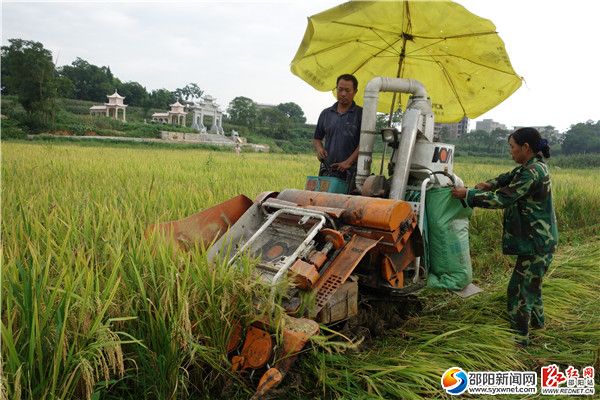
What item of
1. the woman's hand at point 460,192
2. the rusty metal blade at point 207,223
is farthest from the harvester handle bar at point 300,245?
Result: the woman's hand at point 460,192

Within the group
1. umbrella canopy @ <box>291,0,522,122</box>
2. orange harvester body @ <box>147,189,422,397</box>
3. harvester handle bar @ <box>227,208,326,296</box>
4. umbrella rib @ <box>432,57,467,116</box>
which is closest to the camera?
orange harvester body @ <box>147,189,422,397</box>

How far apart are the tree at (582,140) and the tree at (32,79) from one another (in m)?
50.6

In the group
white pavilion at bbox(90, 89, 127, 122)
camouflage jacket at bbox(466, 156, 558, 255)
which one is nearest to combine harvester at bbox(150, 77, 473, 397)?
camouflage jacket at bbox(466, 156, 558, 255)

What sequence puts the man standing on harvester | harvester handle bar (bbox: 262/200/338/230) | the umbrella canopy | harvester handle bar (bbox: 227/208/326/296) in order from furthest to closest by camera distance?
the man standing on harvester < the umbrella canopy < harvester handle bar (bbox: 262/200/338/230) < harvester handle bar (bbox: 227/208/326/296)

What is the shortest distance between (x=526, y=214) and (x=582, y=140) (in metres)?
55.3

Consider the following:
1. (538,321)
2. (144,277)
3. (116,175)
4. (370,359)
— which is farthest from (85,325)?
(116,175)

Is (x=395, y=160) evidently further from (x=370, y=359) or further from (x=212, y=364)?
(x=212, y=364)

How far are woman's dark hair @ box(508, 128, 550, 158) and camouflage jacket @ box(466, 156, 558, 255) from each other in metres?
0.07

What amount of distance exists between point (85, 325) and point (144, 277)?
0.54 m

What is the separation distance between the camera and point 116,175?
6898mm

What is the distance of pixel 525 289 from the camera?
336cm

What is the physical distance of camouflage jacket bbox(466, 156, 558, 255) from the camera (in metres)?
3.22
